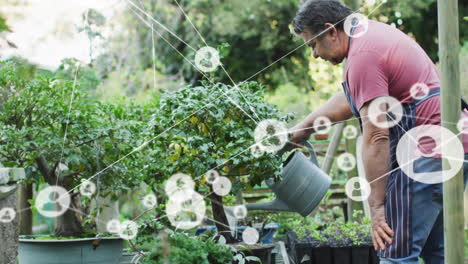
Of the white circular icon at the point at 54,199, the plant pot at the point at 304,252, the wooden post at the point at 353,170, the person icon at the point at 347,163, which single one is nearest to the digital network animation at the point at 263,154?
the white circular icon at the point at 54,199

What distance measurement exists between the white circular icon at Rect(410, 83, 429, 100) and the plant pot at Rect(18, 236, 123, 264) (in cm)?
120

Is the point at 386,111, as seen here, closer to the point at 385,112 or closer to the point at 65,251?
the point at 385,112

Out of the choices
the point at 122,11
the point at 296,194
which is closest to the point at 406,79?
the point at 296,194

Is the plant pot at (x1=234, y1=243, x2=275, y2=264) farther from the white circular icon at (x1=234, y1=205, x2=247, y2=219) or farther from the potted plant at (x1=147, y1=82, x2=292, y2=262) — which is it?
the white circular icon at (x1=234, y1=205, x2=247, y2=219)

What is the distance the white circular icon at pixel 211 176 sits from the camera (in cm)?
170

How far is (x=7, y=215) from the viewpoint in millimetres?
1569

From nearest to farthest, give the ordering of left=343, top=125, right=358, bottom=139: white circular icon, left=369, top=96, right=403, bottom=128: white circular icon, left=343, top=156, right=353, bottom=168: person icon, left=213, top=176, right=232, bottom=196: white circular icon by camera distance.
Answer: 1. left=369, top=96, right=403, bottom=128: white circular icon
2. left=213, top=176, right=232, bottom=196: white circular icon
3. left=343, top=156, right=353, bottom=168: person icon
4. left=343, top=125, right=358, bottom=139: white circular icon

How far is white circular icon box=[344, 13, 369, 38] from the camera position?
144cm

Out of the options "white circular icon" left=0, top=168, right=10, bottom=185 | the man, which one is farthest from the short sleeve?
"white circular icon" left=0, top=168, right=10, bottom=185

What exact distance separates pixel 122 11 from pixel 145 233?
5771 mm

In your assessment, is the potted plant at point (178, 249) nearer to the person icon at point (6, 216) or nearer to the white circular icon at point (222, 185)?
the white circular icon at point (222, 185)

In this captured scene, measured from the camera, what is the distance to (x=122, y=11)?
22.6 feet

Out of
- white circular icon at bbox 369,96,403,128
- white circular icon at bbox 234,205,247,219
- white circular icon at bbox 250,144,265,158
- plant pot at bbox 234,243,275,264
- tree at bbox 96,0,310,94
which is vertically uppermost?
tree at bbox 96,0,310,94

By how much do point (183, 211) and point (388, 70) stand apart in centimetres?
78
